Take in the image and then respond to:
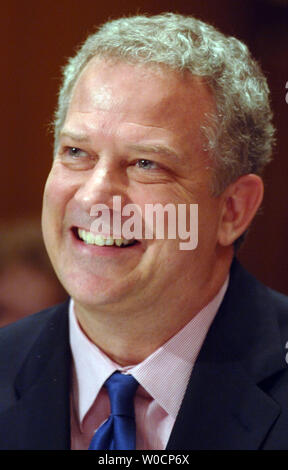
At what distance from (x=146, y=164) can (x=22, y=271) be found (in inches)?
28.7

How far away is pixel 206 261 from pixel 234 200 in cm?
19

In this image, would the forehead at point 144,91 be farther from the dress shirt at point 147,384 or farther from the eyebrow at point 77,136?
the dress shirt at point 147,384

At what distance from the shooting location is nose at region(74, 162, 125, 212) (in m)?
1.44

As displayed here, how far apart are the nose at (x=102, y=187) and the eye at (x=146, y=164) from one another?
46 mm

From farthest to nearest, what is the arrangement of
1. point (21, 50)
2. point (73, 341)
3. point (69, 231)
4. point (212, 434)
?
point (21, 50), point (73, 341), point (69, 231), point (212, 434)

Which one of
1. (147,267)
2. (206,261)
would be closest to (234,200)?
(206,261)

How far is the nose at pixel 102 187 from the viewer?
1.44 meters

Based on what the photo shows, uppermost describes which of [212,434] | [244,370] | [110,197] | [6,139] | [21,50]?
[21,50]

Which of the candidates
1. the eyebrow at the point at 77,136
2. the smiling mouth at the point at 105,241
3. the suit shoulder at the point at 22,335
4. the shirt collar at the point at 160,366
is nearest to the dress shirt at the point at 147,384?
the shirt collar at the point at 160,366

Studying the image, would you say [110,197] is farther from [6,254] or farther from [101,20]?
[101,20]

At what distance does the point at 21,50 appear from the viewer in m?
1.98

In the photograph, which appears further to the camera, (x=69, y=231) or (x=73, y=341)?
(x=73, y=341)

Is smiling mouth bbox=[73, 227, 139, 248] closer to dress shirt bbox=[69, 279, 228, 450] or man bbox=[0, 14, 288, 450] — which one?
man bbox=[0, 14, 288, 450]

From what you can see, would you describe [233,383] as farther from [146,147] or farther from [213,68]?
[213,68]
